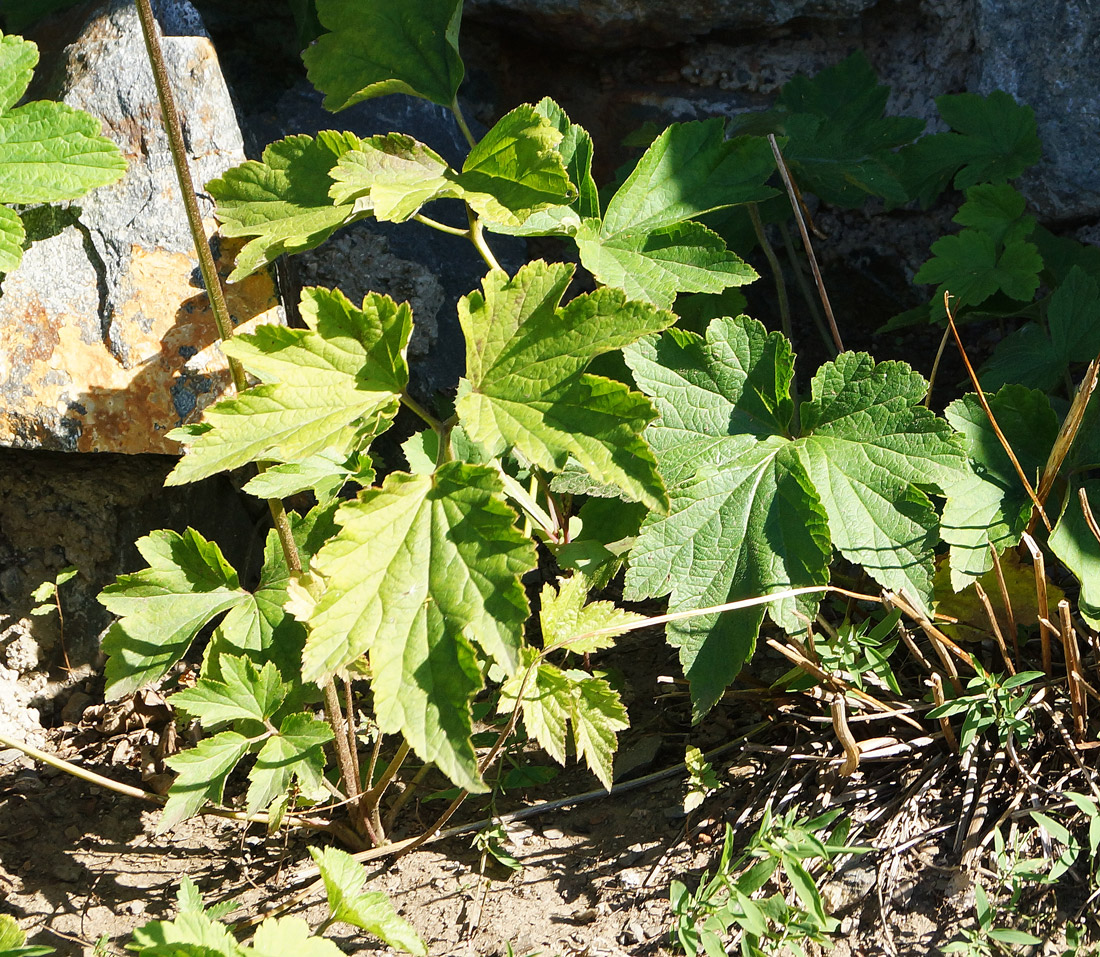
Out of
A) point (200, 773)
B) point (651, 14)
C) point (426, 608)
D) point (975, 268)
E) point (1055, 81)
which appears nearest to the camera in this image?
point (426, 608)

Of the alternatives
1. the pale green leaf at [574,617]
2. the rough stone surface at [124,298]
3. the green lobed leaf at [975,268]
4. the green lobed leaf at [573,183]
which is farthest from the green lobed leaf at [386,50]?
the green lobed leaf at [975,268]

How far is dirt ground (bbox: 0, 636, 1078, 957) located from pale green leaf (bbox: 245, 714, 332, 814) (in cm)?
28

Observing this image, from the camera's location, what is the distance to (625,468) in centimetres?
146

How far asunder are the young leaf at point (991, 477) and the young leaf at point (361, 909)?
115 centimetres

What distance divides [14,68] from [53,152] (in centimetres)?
20

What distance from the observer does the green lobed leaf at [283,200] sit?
1.89m

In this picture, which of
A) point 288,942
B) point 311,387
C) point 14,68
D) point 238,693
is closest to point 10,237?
point 14,68

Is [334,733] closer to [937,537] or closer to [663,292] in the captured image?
A: [663,292]

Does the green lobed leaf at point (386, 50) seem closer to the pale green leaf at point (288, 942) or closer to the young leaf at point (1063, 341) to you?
the young leaf at point (1063, 341)

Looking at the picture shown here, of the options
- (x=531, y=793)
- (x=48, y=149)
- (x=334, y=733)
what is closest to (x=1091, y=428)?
(x=531, y=793)

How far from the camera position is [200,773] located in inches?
67.8

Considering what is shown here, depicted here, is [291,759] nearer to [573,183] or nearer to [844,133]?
[573,183]

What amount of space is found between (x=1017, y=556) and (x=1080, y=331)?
22.6 inches

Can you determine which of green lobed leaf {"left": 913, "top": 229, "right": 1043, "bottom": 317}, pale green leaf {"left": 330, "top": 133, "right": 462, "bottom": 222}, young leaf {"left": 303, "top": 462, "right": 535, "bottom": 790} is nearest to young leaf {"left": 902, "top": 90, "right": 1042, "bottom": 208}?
green lobed leaf {"left": 913, "top": 229, "right": 1043, "bottom": 317}
